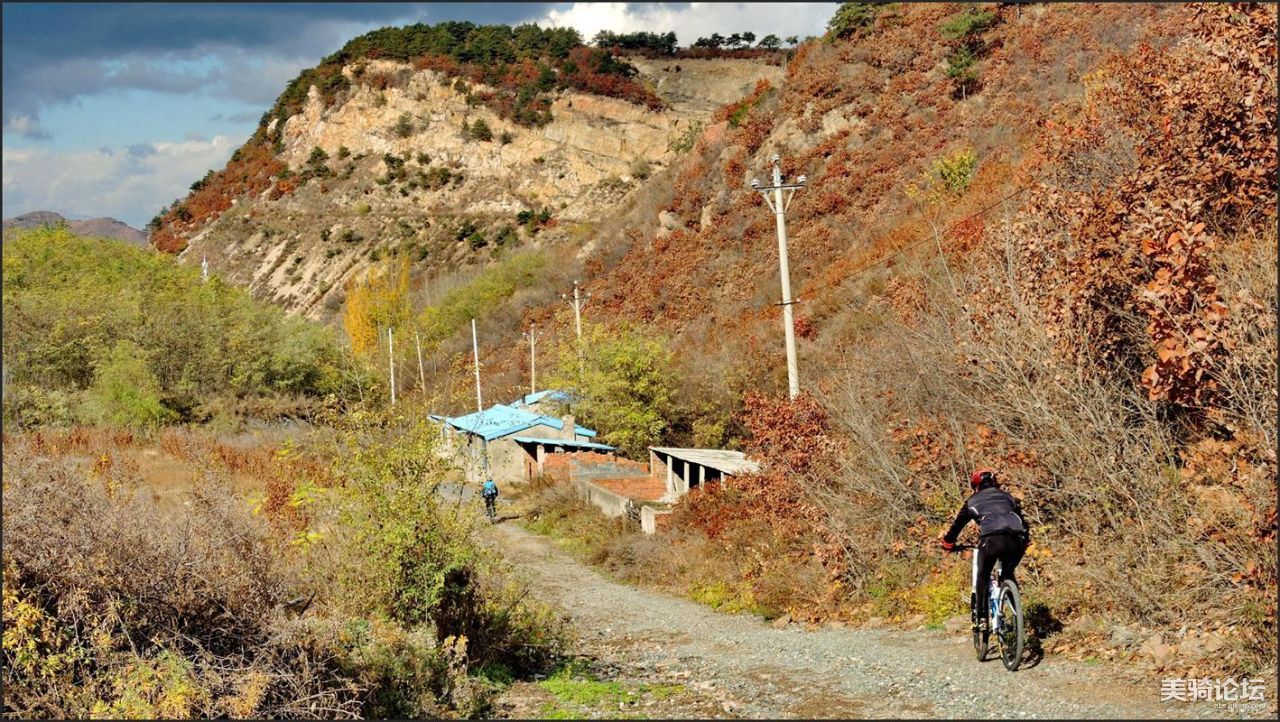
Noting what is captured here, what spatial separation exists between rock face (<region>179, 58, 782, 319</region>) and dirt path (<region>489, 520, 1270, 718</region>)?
2622 inches

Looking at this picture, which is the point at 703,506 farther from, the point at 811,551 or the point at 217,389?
the point at 217,389

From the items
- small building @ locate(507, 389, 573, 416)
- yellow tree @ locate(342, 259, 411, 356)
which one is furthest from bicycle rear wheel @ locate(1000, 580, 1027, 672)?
yellow tree @ locate(342, 259, 411, 356)

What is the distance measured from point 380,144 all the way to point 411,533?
90644 millimetres

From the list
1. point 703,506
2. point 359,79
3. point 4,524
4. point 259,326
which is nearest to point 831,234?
point 703,506

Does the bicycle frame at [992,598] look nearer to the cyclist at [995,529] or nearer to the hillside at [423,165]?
the cyclist at [995,529]

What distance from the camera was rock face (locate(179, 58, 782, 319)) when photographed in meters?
83.4

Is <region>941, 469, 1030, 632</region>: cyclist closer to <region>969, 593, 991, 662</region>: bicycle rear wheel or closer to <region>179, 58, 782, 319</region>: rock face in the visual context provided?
<region>969, 593, 991, 662</region>: bicycle rear wheel

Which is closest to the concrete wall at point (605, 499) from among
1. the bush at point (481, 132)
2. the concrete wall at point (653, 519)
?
the concrete wall at point (653, 519)

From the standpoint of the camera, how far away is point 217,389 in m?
41.7

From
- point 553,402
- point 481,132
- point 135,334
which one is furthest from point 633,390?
point 481,132

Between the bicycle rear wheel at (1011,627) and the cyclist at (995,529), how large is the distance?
→ 0.16m

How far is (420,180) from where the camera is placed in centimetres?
9038

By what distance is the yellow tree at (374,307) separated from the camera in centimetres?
6656

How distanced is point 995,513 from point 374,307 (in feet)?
208
